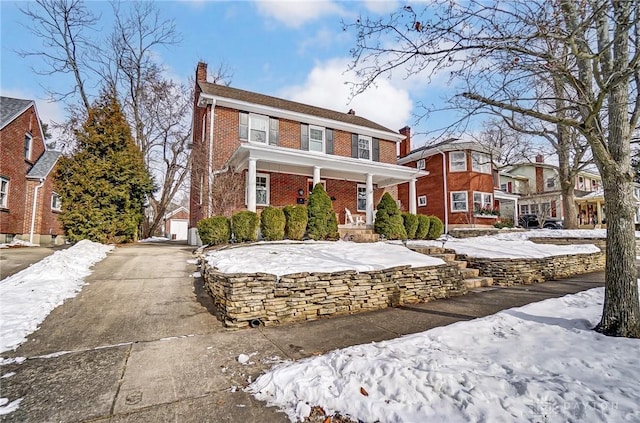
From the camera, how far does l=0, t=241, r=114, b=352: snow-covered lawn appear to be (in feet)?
13.1

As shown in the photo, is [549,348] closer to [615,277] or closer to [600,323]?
[600,323]

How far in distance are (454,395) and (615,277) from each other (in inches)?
119

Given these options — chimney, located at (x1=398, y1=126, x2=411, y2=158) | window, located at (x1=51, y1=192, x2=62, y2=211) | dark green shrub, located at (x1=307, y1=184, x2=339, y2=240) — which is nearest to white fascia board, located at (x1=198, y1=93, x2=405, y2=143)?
chimney, located at (x1=398, y1=126, x2=411, y2=158)

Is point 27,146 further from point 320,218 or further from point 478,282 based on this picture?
point 478,282

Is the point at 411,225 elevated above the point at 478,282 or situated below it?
above

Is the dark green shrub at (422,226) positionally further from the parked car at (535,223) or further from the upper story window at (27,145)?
the upper story window at (27,145)

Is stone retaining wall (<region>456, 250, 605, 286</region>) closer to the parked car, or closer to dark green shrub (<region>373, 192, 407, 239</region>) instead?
dark green shrub (<region>373, 192, 407, 239</region>)

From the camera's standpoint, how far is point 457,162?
20.8 metres

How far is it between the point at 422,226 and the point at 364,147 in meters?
7.70

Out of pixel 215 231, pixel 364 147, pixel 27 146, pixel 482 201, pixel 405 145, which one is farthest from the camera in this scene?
pixel 405 145

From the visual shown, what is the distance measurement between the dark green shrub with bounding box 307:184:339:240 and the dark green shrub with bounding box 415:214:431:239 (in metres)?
3.46

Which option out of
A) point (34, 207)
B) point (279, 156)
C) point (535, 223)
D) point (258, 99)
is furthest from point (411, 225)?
point (535, 223)

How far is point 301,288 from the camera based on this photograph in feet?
15.8

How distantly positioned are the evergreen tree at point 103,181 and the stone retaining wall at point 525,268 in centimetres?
1352
